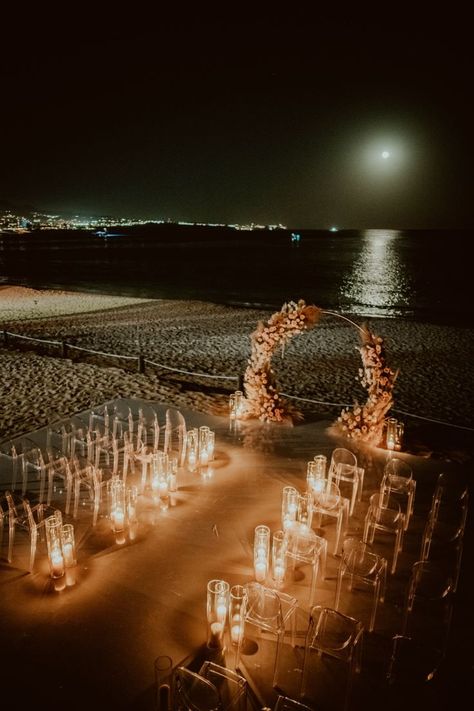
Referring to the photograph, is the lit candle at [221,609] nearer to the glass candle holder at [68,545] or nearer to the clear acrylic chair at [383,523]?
the glass candle holder at [68,545]

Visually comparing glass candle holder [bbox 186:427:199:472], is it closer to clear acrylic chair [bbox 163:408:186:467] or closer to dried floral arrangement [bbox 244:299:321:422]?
clear acrylic chair [bbox 163:408:186:467]

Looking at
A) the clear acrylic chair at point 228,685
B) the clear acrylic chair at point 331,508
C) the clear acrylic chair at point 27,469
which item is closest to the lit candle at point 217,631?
the clear acrylic chair at point 228,685

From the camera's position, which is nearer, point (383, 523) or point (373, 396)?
point (383, 523)

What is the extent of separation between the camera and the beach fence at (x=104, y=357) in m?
11.9

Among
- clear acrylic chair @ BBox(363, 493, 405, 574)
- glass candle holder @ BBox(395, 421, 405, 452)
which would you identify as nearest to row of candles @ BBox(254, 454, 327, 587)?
clear acrylic chair @ BBox(363, 493, 405, 574)

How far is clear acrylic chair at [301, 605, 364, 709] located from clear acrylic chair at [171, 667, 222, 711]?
751 mm

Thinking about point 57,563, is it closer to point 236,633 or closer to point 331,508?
point 236,633

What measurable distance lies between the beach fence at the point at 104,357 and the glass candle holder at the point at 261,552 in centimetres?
698

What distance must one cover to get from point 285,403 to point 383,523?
3596 mm

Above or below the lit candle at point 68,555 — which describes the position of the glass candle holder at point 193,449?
above

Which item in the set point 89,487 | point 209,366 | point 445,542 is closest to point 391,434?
point 445,542

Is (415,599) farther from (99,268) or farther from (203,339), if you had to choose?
(99,268)

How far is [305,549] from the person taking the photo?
4.57 metres

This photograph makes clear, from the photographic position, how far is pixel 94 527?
5.34 metres
